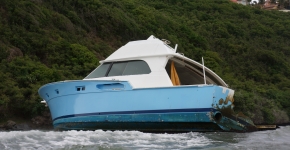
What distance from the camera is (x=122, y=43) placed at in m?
37.8

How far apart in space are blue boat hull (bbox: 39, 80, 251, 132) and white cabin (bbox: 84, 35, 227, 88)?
0.57 metres

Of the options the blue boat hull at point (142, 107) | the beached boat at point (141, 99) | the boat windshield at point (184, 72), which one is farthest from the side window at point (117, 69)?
the boat windshield at point (184, 72)

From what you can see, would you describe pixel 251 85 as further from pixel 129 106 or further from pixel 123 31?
pixel 129 106

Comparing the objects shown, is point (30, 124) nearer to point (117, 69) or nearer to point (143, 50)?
point (117, 69)

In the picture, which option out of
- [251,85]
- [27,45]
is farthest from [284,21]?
[27,45]

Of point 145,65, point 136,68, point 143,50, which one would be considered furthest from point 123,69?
point 143,50

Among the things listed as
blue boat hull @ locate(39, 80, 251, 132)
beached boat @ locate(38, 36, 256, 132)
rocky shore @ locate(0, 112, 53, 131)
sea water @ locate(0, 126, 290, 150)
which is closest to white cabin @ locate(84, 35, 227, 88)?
beached boat @ locate(38, 36, 256, 132)

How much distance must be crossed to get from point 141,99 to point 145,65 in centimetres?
139

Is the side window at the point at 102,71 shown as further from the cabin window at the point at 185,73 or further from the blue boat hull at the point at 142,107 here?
the cabin window at the point at 185,73

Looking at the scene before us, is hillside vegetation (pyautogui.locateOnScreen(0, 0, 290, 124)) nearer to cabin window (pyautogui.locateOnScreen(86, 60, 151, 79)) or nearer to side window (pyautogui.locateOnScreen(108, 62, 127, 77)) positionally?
cabin window (pyautogui.locateOnScreen(86, 60, 151, 79))

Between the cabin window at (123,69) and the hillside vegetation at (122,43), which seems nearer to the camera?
the cabin window at (123,69)

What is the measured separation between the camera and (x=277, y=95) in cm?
3872

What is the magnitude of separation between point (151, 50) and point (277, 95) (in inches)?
1121

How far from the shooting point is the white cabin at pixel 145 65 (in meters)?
12.6
